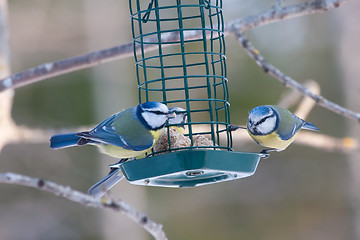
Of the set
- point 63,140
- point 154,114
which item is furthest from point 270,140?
point 63,140

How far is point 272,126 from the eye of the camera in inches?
158

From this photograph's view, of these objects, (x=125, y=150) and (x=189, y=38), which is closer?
(x=125, y=150)

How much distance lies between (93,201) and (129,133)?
1.73 feet

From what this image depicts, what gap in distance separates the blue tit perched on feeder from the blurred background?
23.1ft

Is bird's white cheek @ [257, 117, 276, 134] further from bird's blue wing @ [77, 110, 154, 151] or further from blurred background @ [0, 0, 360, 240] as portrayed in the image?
blurred background @ [0, 0, 360, 240]

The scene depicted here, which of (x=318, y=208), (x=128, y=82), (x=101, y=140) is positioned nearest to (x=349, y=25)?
(x=318, y=208)

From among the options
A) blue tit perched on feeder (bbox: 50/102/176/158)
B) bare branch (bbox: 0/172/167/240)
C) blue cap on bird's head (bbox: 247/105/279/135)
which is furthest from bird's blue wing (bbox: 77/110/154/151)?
blue cap on bird's head (bbox: 247/105/279/135)

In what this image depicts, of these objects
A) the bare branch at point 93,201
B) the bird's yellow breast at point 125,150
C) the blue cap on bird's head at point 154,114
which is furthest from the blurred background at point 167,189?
the bare branch at point 93,201

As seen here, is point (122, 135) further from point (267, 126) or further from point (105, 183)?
point (267, 126)

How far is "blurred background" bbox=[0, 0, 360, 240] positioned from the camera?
11062 mm

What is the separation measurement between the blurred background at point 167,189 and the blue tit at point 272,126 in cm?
667

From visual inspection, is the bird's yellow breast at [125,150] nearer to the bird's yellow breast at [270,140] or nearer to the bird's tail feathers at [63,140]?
the bird's tail feathers at [63,140]

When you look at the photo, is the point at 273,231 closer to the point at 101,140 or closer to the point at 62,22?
the point at 62,22

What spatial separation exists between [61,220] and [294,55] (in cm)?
608
